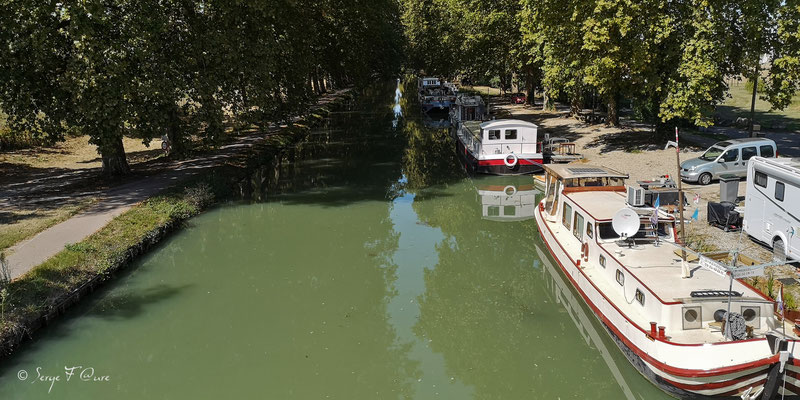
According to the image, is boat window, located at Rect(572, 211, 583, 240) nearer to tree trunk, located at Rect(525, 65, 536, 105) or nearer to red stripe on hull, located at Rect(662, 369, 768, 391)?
red stripe on hull, located at Rect(662, 369, 768, 391)

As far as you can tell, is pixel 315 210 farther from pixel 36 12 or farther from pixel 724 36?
pixel 724 36

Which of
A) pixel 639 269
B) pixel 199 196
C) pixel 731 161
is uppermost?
pixel 731 161

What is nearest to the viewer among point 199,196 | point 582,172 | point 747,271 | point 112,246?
point 747,271

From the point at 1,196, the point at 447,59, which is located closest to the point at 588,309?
the point at 1,196

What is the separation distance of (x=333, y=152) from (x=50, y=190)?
19849mm

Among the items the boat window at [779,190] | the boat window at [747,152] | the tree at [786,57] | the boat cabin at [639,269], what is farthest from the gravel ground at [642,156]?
the tree at [786,57]

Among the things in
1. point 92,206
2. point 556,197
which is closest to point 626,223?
point 556,197

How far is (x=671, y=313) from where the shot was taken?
11.8 metres

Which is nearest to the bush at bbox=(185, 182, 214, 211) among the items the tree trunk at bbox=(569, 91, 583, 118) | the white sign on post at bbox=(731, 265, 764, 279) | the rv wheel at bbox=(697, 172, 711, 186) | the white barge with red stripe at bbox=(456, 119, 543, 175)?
the white barge with red stripe at bbox=(456, 119, 543, 175)

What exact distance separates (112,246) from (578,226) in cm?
1581

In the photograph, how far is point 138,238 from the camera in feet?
67.9

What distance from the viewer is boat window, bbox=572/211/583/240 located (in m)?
17.3

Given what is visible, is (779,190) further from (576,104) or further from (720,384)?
(576,104)

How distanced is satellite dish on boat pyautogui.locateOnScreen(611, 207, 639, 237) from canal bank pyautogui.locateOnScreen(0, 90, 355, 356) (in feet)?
51.0
